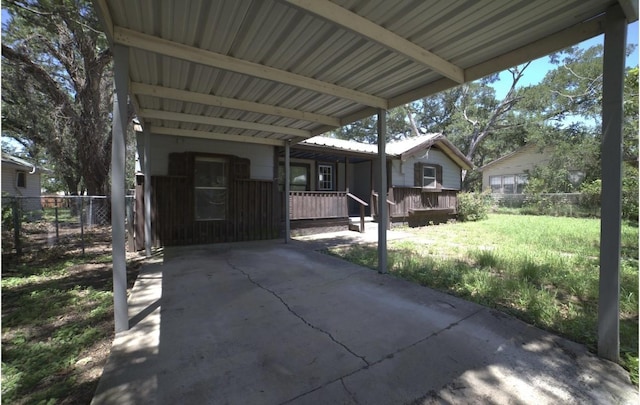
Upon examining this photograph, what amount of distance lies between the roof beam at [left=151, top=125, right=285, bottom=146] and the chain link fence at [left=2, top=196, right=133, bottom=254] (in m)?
1.94

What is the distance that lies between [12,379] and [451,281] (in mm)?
4816

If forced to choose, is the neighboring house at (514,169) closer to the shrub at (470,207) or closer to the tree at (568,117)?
the tree at (568,117)

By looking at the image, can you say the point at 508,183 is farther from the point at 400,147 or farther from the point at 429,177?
the point at 400,147

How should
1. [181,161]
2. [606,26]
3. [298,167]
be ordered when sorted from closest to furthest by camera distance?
[606,26]
[181,161]
[298,167]

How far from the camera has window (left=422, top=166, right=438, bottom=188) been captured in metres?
12.6

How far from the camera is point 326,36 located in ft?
9.64

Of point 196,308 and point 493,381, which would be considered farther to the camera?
point 196,308

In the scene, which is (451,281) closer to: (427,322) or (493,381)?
(427,322)

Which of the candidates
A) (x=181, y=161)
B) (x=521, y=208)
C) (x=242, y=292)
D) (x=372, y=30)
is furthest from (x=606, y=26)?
(x=521, y=208)

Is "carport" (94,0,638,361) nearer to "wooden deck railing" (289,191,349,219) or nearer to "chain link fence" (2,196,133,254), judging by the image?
"chain link fence" (2,196,133,254)

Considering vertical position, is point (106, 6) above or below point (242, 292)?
above

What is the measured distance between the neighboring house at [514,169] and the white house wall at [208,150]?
17.8 m

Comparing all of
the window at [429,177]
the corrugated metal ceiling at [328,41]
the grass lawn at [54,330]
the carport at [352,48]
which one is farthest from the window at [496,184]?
the grass lawn at [54,330]

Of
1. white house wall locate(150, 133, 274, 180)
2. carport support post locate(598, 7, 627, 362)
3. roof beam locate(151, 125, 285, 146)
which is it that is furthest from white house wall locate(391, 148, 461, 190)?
carport support post locate(598, 7, 627, 362)
